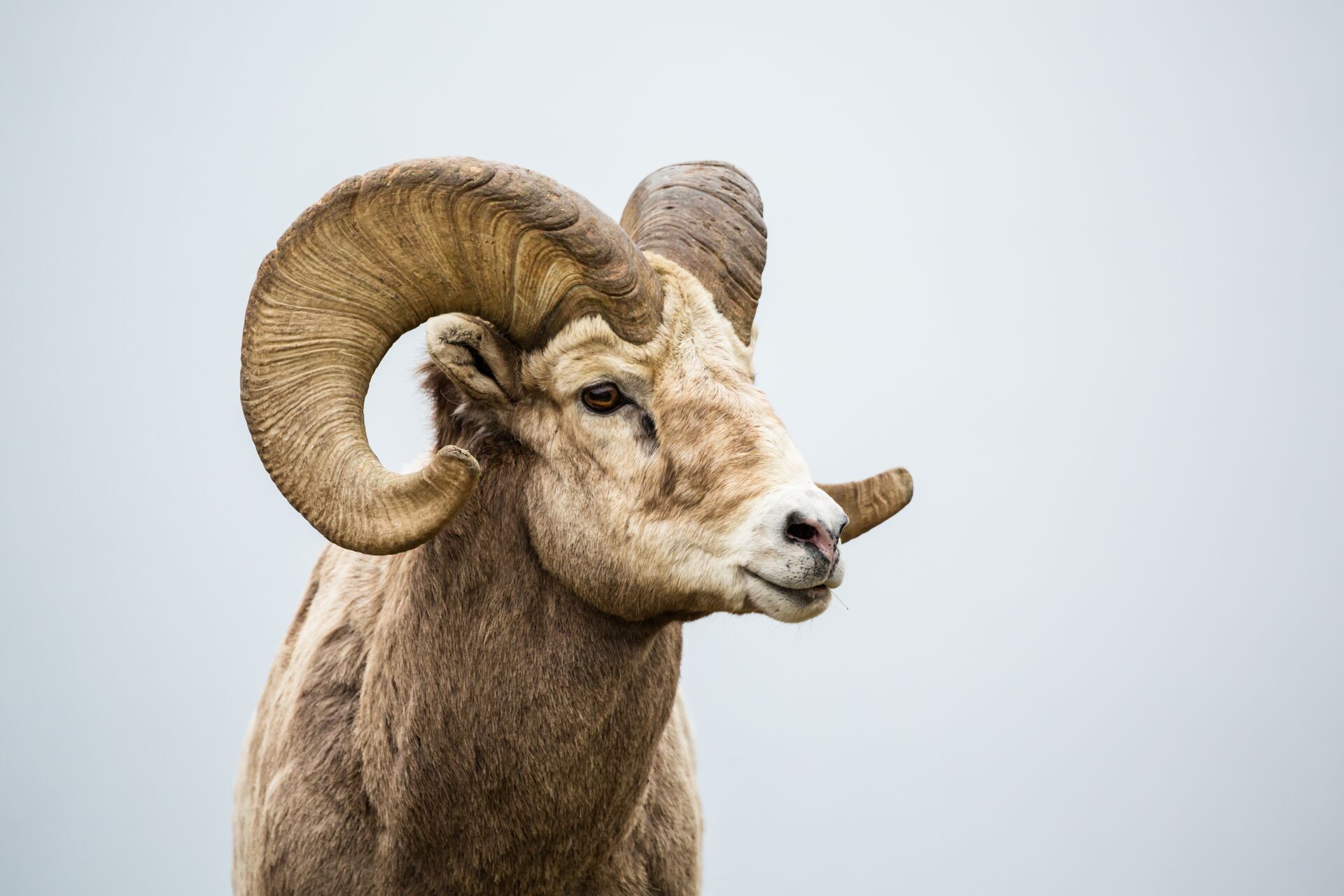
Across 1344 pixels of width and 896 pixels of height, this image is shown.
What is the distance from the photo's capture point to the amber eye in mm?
4887

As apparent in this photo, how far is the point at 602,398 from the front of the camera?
489cm

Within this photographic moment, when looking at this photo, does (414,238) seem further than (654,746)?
No

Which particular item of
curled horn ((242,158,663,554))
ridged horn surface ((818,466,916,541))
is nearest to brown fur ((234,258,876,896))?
curled horn ((242,158,663,554))

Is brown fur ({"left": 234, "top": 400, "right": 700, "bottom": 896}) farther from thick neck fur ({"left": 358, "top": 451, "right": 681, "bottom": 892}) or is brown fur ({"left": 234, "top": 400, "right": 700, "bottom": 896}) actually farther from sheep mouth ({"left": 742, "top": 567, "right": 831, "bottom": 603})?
sheep mouth ({"left": 742, "top": 567, "right": 831, "bottom": 603})

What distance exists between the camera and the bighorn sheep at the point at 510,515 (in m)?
4.62

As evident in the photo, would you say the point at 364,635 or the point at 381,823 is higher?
the point at 364,635

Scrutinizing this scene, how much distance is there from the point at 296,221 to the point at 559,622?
5.09 feet

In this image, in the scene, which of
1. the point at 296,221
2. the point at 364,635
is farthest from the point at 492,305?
the point at 364,635

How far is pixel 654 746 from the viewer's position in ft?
17.3

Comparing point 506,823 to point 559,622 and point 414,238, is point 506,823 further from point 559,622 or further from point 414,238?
point 414,238

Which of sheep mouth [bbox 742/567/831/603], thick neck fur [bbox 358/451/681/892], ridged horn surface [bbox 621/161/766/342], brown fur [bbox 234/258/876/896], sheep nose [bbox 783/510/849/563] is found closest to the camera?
sheep nose [bbox 783/510/849/563]

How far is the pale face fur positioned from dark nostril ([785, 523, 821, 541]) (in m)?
0.02

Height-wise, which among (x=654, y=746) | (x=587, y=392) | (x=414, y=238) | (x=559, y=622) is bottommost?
(x=654, y=746)

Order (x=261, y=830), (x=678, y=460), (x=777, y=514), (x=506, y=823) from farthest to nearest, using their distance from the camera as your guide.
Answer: (x=261, y=830), (x=506, y=823), (x=678, y=460), (x=777, y=514)
